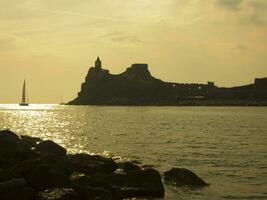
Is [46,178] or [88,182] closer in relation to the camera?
[46,178]

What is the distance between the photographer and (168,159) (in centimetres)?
4266

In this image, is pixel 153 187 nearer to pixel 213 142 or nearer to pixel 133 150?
pixel 133 150

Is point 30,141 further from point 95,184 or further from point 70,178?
point 95,184

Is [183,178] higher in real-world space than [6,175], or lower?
lower

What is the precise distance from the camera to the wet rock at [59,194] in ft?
66.4

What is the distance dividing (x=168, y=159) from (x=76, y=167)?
51.3 feet

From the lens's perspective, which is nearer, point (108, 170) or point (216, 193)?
point (216, 193)

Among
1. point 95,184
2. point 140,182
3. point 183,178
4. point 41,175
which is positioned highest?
point 41,175

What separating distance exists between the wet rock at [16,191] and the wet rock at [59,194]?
43 cm

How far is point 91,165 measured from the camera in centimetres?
2906

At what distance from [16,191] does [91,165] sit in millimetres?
8954

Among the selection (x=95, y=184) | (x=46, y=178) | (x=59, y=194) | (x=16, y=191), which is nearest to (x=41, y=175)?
(x=46, y=178)

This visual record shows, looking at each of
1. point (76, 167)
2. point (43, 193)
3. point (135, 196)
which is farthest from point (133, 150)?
point (43, 193)

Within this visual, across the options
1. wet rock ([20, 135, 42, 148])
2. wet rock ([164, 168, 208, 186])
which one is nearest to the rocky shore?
wet rock ([164, 168, 208, 186])
